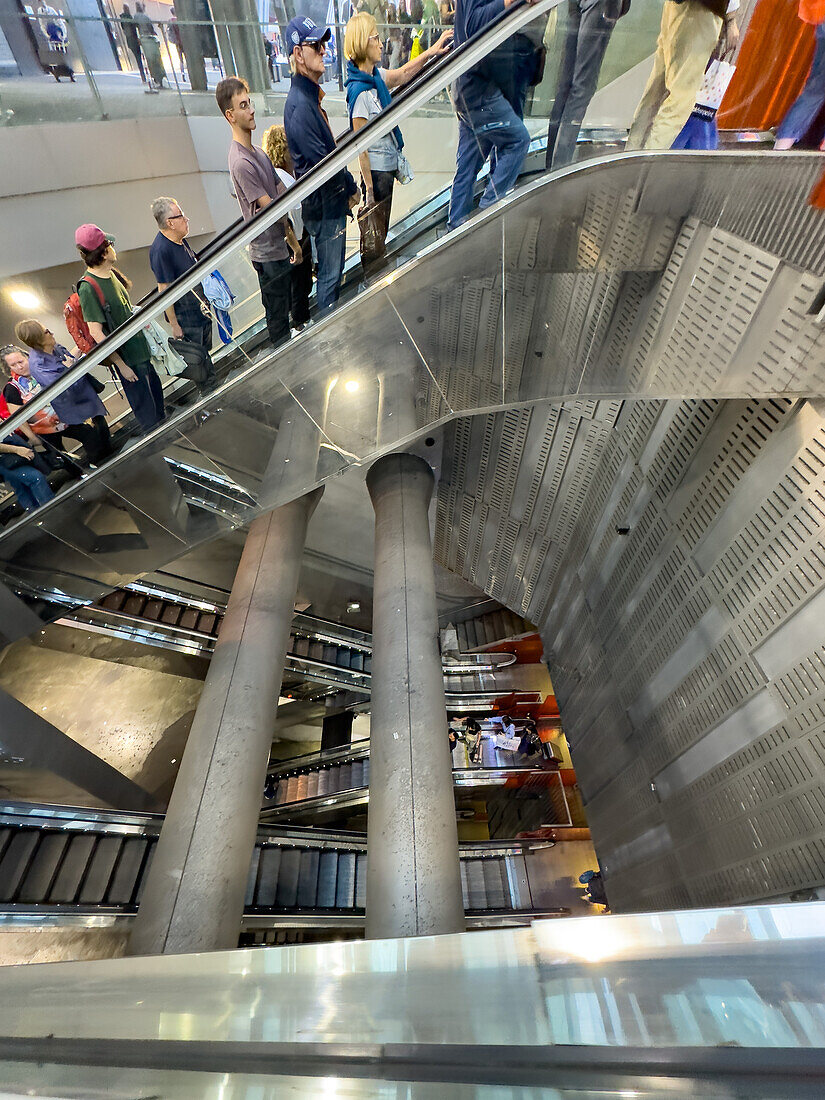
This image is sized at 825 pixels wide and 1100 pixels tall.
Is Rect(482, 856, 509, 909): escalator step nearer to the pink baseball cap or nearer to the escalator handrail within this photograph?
the escalator handrail

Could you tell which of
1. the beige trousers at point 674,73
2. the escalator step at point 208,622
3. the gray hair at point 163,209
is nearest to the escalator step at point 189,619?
the escalator step at point 208,622

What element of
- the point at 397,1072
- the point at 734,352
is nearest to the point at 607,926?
the point at 397,1072

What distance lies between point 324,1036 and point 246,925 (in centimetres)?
618

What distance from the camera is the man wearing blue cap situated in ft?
11.7

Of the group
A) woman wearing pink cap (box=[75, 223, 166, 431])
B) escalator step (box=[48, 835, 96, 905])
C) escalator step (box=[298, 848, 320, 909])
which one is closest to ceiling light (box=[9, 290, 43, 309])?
woman wearing pink cap (box=[75, 223, 166, 431])

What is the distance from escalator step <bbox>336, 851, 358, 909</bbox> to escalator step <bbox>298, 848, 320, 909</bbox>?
32cm

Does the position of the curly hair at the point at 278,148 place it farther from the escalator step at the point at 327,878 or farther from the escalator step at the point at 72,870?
the escalator step at the point at 327,878

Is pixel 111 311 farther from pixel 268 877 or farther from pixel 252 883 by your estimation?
pixel 268 877

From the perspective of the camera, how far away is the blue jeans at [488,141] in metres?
3.12

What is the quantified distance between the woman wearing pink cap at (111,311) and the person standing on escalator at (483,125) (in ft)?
8.67

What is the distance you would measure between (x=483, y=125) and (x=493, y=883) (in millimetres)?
9873

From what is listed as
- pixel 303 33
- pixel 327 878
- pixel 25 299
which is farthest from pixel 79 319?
pixel 327 878

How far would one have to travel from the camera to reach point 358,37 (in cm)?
340

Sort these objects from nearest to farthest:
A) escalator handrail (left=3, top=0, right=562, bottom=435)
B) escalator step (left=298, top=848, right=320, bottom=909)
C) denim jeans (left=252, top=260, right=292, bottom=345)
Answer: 1. escalator handrail (left=3, top=0, right=562, bottom=435)
2. denim jeans (left=252, top=260, right=292, bottom=345)
3. escalator step (left=298, top=848, right=320, bottom=909)
